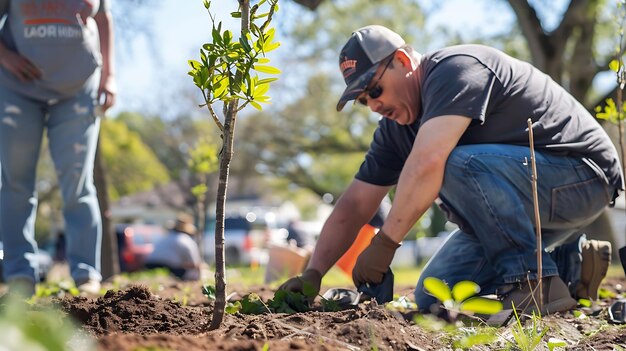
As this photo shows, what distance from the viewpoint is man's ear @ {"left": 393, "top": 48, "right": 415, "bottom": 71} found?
296cm

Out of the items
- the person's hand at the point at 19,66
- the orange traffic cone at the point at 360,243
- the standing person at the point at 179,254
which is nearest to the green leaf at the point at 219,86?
the person's hand at the point at 19,66

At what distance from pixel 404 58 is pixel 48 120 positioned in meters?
1.92

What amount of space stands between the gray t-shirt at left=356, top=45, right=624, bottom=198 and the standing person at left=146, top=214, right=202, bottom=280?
7.44 m

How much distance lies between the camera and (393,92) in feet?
9.77

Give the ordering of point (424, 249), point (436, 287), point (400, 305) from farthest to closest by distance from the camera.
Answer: point (424, 249) → point (400, 305) → point (436, 287)

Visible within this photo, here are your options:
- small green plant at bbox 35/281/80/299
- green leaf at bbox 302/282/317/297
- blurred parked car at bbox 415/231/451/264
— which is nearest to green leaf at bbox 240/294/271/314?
green leaf at bbox 302/282/317/297

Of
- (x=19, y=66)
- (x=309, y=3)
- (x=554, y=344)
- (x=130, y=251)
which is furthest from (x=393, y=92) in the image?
(x=130, y=251)

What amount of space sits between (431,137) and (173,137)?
Result: 31.6 m

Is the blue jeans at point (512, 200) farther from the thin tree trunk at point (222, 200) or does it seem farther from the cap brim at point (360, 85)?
the thin tree trunk at point (222, 200)

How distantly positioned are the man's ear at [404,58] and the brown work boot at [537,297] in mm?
926

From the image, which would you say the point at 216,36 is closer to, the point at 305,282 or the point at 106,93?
the point at 305,282

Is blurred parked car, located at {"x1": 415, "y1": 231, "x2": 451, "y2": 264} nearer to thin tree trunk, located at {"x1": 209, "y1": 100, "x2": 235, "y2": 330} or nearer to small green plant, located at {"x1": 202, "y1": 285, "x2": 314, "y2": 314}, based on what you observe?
small green plant, located at {"x1": 202, "y1": 285, "x2": 314, "y2": 314}

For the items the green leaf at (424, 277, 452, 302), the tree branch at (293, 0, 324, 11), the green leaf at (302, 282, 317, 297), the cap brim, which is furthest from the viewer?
the tree branch at (293, 0, 324, 11)

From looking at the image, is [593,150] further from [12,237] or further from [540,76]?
[12,237]
